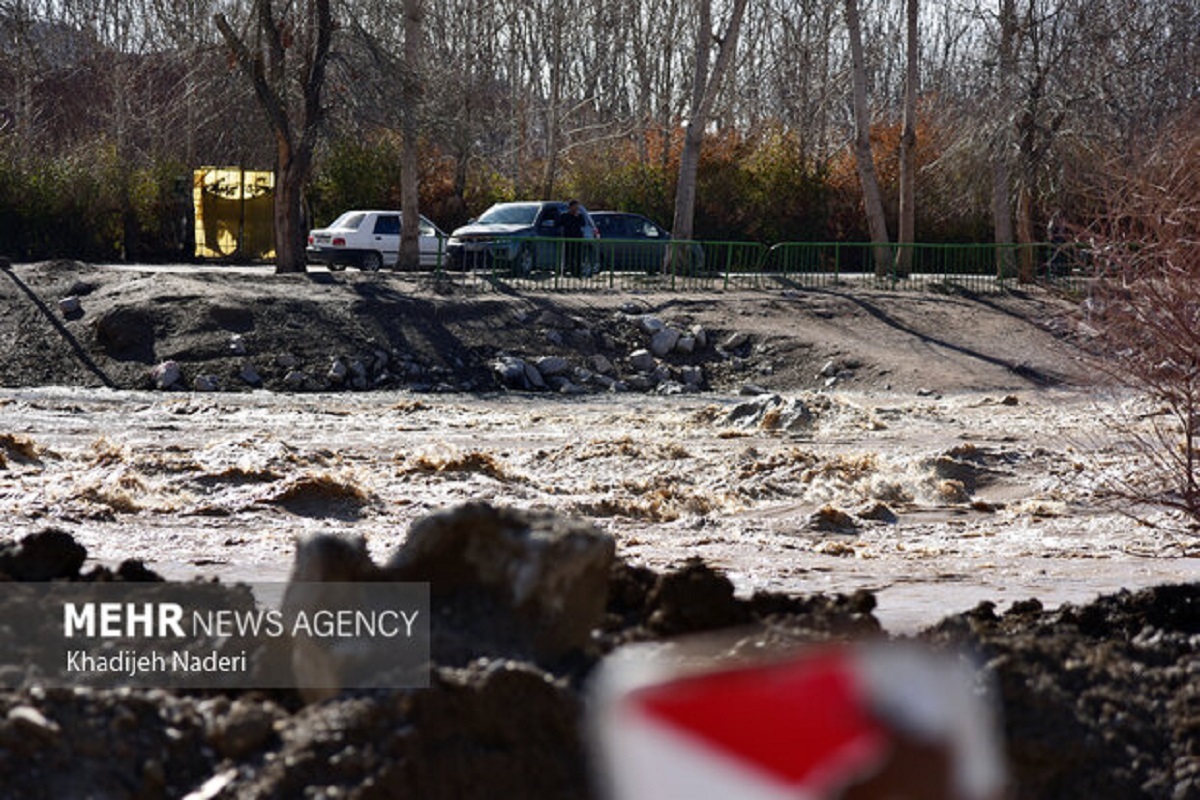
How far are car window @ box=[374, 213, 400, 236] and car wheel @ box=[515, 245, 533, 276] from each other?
7519 millimetres

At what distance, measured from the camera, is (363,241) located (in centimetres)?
3319

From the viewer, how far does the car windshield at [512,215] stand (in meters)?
31.4

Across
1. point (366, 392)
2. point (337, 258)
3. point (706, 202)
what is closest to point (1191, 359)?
point (366, 392)

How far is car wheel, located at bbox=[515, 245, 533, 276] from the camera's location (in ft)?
86.4

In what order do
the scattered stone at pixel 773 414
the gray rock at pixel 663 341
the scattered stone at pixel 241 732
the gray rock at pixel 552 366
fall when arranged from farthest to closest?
the gray rock at pixel 663 341
the gray rock at pixel 552 366
the scattered stone at pixel 773 414
the scattered stone at pixel 241 732

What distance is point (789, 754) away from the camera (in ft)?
2.97

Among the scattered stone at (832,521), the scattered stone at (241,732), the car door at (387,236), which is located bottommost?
the scattered stone at (832,521)

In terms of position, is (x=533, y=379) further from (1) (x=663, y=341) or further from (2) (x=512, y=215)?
(2) (x=512, y=215)

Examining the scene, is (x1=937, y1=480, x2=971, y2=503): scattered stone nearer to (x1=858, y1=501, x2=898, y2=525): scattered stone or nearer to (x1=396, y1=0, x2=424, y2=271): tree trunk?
(x1=858, y1=501, x2=898, y2=525): scattered stone

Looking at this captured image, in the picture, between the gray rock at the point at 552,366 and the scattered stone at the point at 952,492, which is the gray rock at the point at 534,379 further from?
the scattered stone at the point at 952,492

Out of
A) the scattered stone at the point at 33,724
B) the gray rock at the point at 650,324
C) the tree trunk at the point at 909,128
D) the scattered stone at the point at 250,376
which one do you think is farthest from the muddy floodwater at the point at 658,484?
the tree trunk at the point at 909,128

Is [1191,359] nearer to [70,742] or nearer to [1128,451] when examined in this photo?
[1128,451]

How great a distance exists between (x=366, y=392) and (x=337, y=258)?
506 inches

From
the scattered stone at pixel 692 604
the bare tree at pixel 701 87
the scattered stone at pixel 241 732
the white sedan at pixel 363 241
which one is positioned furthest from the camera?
the white sedan at pixel 363 241
